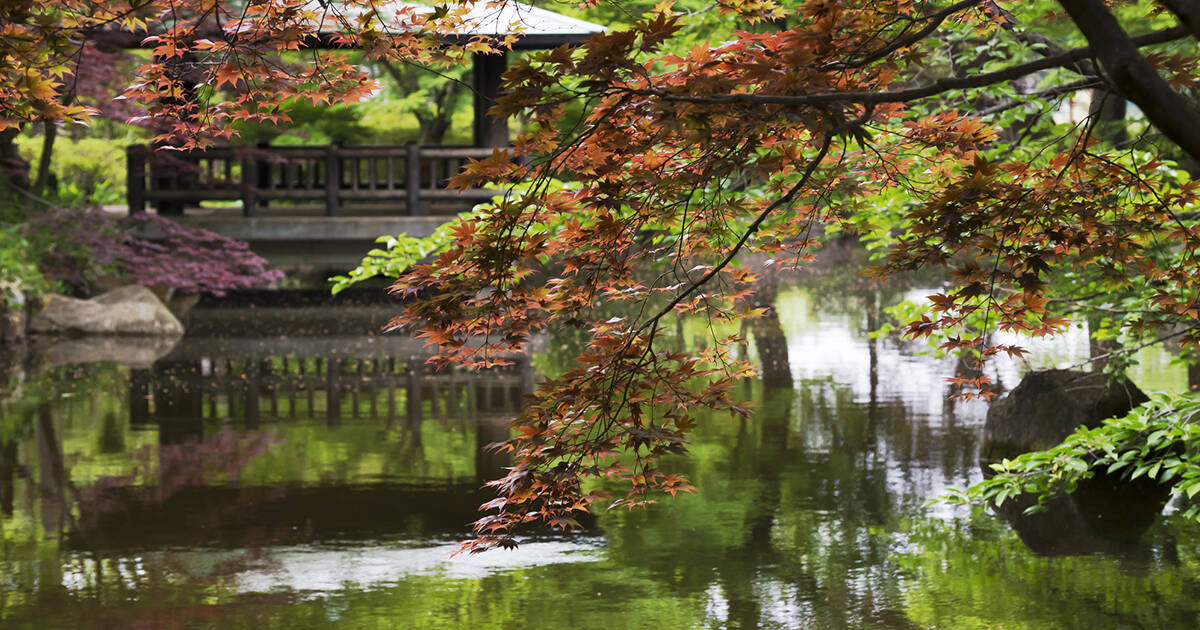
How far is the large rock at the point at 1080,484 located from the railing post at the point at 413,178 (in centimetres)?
1134

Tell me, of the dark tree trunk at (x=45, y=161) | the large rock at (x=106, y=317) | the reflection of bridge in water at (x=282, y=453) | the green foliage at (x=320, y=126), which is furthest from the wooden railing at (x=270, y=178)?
the green foliage at (x=320, y=126)

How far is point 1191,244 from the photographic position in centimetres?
436

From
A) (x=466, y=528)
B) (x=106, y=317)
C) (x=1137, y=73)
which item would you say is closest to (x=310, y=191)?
(x=106, y=317)

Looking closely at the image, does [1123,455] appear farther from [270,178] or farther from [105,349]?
[270,178]

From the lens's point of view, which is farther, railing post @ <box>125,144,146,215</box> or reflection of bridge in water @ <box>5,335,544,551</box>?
railing post @ <box>125,144,146,215</box>

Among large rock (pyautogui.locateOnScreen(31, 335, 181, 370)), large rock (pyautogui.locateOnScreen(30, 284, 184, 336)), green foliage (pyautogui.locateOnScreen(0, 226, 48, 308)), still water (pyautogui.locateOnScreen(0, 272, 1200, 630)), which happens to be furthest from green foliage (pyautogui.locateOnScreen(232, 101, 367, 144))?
still water (pyautogui.locateOnScreen(0, 272, 1200, 630))

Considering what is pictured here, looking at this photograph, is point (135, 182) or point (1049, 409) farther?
point (135, 182)

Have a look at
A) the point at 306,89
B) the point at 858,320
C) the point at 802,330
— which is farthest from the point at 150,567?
the point at 858,320

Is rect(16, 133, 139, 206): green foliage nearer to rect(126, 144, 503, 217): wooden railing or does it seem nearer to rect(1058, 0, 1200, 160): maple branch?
rect(126, 144, 503, 217): wooden railing

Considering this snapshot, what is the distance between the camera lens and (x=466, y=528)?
7852 mm

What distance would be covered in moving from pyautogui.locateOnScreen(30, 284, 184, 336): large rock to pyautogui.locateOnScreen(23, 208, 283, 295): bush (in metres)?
0.35

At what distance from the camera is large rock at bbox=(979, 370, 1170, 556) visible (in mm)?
7703

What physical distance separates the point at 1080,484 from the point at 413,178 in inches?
493

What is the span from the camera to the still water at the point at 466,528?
6324 millimetres
